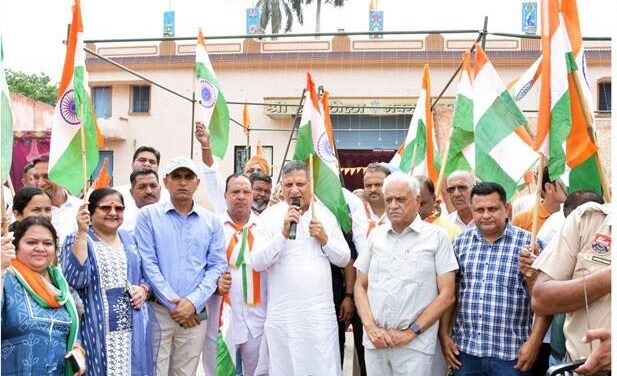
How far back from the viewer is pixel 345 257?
14.8ft

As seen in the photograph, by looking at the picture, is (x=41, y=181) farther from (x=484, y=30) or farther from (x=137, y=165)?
(x=484, y=30)

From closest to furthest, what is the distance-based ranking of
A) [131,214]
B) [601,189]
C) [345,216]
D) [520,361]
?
1. [520,361]
2. [601,189]
3. [345,216]
4. [131,214]

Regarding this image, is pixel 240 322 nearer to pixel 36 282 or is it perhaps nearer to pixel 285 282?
Result: pixel 285 282

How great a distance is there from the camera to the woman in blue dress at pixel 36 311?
11.5 ft

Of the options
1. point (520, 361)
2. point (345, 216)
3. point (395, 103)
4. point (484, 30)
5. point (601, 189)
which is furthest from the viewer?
point (395, 103)

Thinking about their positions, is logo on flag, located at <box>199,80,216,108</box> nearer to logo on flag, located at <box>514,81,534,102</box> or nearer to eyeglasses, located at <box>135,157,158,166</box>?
eyeglasses, located at <box>135,157,158,166</box>

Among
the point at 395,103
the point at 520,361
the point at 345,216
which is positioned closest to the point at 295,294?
the point at 345,216

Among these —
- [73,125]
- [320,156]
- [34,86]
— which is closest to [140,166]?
[73,125]

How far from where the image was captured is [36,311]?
11.7 ft

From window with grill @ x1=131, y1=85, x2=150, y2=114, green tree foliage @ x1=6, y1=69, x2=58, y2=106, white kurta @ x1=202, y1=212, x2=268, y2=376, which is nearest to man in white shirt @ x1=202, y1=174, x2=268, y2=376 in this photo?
white kurta @ x1=202, y1=212, x2=268, y2=376

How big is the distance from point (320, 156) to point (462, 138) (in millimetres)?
1410

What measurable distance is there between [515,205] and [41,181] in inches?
163

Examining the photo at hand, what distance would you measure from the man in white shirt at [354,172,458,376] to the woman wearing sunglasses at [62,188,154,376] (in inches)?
53.8

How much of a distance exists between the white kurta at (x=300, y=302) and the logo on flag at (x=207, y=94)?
4.82 feet
